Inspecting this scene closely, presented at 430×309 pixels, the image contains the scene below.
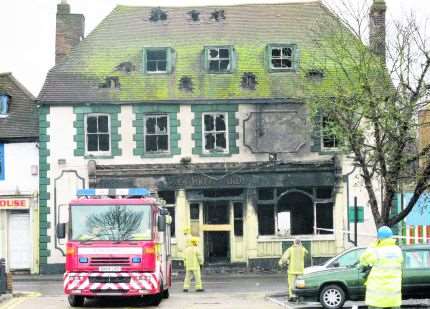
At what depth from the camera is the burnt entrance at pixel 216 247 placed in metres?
37.0

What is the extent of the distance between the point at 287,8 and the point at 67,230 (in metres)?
21.1

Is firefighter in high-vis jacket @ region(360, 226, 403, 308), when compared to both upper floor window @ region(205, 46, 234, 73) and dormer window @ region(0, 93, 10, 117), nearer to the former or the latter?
upper floor window @ region(205, 46, 234, 73)

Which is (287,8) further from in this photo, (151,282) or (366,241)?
(151,282)

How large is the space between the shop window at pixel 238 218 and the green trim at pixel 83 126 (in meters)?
5.04

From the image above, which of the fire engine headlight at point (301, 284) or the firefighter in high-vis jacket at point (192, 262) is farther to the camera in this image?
the firefighter in high-vis jacket at point (192, 262)

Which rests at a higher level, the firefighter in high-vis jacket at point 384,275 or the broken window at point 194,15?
the broken window at point 194,15

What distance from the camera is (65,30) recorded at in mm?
39125

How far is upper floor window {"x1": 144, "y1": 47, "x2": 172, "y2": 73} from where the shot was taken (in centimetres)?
3816

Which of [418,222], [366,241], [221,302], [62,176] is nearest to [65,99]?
[62,176]

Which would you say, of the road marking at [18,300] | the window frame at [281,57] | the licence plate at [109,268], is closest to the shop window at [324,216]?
the window frame at [281,57]

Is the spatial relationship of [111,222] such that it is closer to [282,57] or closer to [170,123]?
[170,123]

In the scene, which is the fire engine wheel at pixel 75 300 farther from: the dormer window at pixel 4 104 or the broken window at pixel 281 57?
the broken window at pixel 281 57

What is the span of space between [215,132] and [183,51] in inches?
155

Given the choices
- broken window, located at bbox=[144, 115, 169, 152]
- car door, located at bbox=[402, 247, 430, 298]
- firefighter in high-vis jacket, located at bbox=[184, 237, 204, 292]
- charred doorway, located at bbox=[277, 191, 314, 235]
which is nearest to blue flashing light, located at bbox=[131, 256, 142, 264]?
car door, located at bbox=[402, 247, 430, 298]
